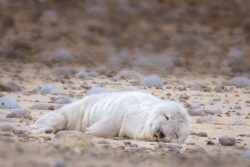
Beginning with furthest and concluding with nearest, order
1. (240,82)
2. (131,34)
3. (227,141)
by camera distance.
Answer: (131,34), (240,82), (227,141)

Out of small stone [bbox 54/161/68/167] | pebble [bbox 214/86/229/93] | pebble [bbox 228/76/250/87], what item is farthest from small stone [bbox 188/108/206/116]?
small stone [bbox 54/161/68/167]

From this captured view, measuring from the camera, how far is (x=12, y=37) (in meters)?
20.0

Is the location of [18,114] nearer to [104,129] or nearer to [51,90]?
[104,129]

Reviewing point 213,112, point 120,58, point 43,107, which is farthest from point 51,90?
point 120,58

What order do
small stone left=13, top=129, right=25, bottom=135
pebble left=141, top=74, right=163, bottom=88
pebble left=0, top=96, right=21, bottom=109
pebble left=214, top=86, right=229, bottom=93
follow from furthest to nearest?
1. pebble left=141, top=74, right=163, bottom=88
2. pebble left=214, top=86, right=229, bottom=93
3. pebble left=0, top=96, right=21, bottom=109
4. small stone left=13, top=129, right=25, bottom=135

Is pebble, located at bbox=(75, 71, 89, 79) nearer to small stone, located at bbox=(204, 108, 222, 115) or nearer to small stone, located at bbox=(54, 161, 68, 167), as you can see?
small stone, located at bbox=(204, 108, 222, 115)

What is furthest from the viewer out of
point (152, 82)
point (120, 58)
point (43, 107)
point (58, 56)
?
point (120, 58)

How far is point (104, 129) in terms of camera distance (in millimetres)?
8336

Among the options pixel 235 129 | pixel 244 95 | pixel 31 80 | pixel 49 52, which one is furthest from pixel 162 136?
pixel 49 52

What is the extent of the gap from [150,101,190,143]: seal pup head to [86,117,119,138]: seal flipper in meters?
0.44

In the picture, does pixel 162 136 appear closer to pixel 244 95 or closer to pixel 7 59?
pixel 244 95

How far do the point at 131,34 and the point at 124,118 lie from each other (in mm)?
12904

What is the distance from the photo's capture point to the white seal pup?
8039 millimetres

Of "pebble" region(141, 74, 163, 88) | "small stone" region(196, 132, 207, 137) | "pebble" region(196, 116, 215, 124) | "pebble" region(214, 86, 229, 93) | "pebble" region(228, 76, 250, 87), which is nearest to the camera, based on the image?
"small stone" region(196, 132, 207, 137)
